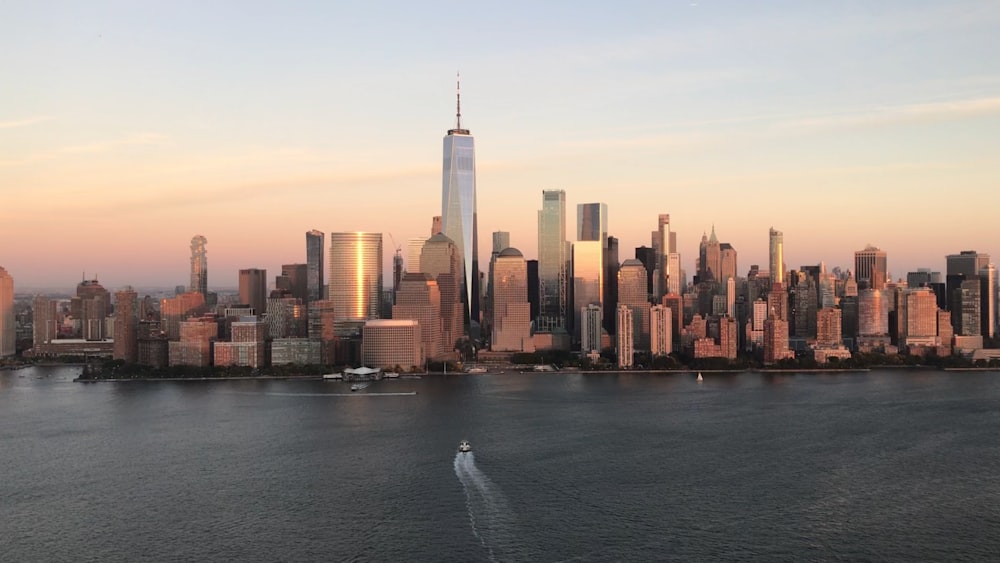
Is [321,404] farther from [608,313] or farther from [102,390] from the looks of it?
[608,313]

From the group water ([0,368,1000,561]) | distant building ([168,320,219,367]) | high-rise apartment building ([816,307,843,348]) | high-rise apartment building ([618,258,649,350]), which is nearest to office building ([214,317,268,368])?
distant building ([168,320,219,367])

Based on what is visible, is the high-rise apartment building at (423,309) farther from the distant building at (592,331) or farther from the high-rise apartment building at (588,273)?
the high-rise apartment building at (588,273)

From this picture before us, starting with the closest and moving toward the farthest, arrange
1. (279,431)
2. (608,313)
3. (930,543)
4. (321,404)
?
(930,543), (279,431), (321,404), (608,313)

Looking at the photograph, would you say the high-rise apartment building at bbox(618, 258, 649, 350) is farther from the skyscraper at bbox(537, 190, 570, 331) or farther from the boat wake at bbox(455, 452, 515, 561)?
the boat wake at bbox(455, 452, 515, 561)

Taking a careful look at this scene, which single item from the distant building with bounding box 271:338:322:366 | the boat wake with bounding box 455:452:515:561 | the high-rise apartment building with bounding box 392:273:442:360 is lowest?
the boat wake with bounding box 455:452:515:561

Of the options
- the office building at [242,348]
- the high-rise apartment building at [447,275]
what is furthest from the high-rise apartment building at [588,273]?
the office building at [242,348]

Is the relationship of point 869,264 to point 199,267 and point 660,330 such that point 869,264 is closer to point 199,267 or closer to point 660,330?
point 660,330

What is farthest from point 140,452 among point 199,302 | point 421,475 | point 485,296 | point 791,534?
point 485,296
